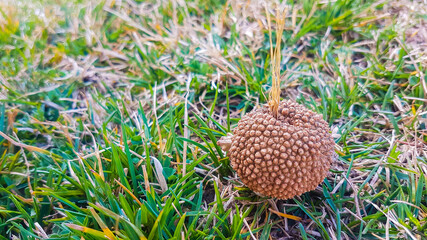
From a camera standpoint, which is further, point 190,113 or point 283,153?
point 190,113

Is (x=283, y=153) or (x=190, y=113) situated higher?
(x=283, y=153)

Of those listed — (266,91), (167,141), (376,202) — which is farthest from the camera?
(266,91)

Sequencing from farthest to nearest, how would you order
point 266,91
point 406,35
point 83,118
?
point 406,35 → point 83,118 → point 266,91

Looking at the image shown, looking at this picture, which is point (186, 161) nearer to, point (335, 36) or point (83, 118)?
point (83, 118)

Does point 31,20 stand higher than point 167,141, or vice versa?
point 31,20

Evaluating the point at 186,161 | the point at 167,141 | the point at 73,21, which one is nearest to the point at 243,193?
the point at 186,161

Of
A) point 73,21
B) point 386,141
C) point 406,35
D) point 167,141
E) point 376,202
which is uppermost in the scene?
point 73,21
